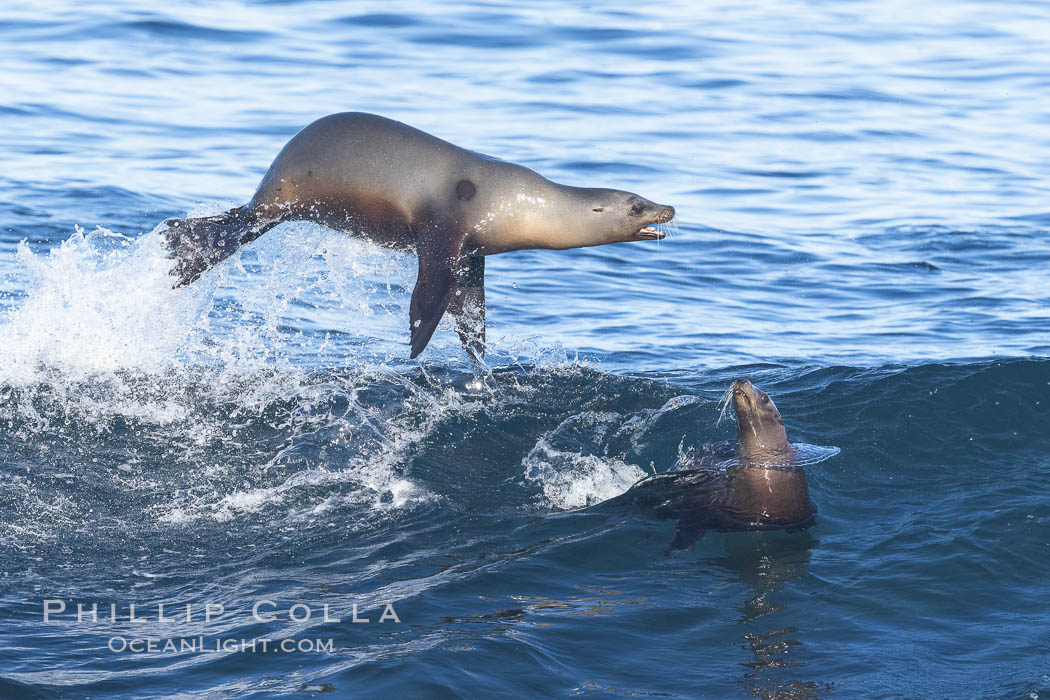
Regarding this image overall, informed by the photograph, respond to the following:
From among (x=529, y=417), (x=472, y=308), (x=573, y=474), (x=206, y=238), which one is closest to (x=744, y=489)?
(x=573, y=474)

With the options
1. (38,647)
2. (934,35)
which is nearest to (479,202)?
(38,647)

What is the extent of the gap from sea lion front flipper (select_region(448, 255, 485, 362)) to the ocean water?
18.2 inches

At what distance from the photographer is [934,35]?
2712cm

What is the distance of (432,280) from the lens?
8.35m

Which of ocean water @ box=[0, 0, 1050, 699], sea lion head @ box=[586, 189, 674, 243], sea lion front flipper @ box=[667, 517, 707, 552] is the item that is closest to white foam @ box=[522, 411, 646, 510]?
ocean water @ box=[0, 0, 1050, 699]

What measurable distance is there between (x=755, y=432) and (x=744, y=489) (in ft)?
1.24

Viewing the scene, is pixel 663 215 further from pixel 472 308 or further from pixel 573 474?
pixel 573 474

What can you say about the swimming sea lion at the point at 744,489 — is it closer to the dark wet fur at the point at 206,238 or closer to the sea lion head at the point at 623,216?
the sea lion head at the point at 623,216

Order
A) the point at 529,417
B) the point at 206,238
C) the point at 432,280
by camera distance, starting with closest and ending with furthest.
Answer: the point at 432,280
the point at 206,238
the point at 529,417

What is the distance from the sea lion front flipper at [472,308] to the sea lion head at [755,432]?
2.43m

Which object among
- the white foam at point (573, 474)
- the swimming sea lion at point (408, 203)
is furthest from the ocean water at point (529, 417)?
the swimming sea lion at point (408, 203)

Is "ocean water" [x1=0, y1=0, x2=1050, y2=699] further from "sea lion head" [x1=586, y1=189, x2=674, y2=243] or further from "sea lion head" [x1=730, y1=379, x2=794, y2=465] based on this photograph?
"sea lion head" [x1=586, y1=189, x2=674, y2=243]

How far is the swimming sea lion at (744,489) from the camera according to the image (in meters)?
7.59

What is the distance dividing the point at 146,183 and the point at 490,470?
8.98 m
